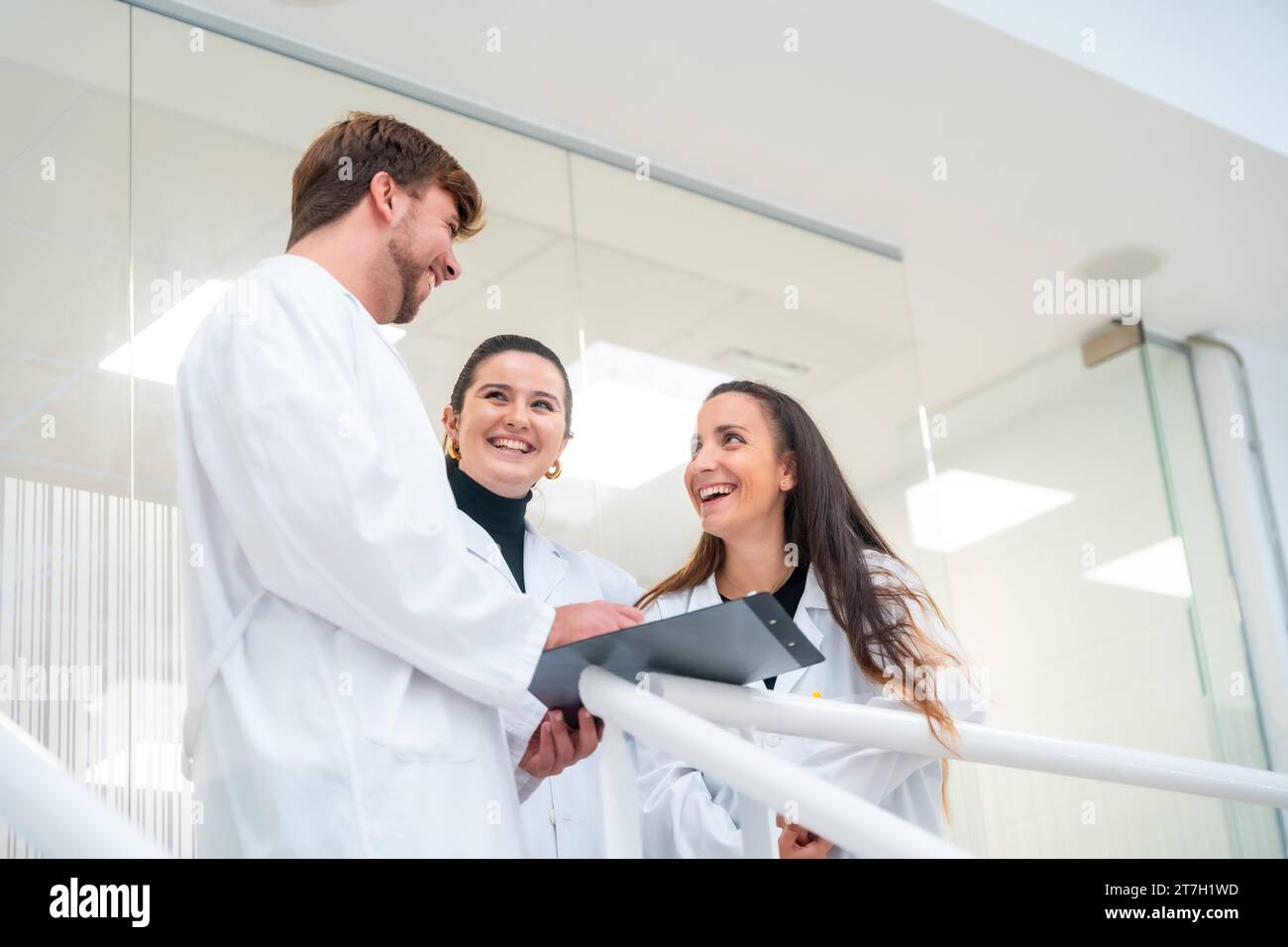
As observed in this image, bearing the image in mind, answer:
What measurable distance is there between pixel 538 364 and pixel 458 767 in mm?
1458

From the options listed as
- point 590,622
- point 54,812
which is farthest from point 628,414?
point 54,812

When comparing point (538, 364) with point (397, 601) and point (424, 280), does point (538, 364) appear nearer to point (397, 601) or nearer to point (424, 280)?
point (424, 280)

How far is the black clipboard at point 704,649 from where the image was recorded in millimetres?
1253

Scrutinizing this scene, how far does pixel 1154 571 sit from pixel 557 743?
4.03 metres

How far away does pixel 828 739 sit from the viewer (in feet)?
4.65

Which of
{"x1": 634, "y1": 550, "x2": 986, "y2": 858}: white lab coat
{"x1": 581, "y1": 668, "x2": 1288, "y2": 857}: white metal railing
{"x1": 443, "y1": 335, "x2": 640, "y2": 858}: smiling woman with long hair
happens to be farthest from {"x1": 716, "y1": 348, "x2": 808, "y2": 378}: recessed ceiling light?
{"x1": 581, "y1": 668, "x2": 1288, "y2": 857}: white metal railing

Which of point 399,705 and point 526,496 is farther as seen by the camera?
point 526,496

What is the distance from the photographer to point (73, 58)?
310cm

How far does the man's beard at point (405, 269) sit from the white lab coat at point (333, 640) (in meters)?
0.33

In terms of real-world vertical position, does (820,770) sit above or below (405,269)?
below

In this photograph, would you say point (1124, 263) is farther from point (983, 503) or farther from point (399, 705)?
point (399, 705)

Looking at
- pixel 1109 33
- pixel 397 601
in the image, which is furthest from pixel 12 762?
pixel 1109 33

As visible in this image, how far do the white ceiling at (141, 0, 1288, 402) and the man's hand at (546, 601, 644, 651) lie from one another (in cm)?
234

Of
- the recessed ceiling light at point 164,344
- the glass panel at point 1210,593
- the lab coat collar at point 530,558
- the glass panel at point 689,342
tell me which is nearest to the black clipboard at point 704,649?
the lab coat collar at point 530,558
